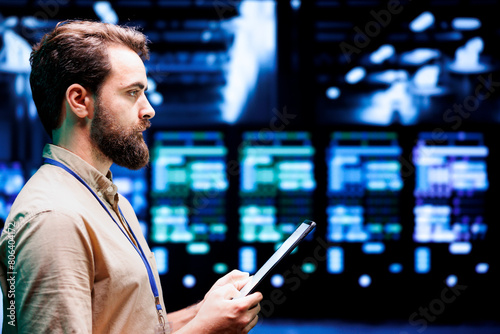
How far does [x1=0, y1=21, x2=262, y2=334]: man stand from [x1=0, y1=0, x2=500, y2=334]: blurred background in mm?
2536

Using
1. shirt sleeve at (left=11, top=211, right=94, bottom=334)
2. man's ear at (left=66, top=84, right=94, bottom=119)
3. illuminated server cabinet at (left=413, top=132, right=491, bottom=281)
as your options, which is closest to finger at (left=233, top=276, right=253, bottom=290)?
shirt sleeve at (left=11, top=211, right=94, bottom=334)

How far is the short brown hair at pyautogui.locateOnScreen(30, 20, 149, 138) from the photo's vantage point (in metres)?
0.93

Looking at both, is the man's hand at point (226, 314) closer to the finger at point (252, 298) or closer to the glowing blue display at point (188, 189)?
the finger at point (252, 298)

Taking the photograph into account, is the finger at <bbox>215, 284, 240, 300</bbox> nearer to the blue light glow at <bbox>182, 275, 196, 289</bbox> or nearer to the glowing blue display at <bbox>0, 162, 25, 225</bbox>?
the blue light glow at <bbox>182, 275, 196, 289</bbox>

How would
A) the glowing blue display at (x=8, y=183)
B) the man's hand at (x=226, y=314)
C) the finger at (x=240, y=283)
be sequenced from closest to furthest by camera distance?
the man's hand at (x=226, y=314) → the finger at (x=240, y=283) → the glowing blue display at (x=8, y=183)

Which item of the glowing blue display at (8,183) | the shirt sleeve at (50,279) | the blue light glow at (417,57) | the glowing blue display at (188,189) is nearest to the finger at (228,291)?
the shirt sleeve at (50,279)

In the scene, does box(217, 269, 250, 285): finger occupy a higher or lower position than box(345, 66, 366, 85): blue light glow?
lower

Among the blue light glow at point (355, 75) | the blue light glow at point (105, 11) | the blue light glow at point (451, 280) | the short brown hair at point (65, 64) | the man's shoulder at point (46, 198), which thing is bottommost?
the blue light glow at point (451, 280)

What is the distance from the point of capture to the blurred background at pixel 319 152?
358 cm

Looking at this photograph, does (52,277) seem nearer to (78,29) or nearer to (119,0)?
(78,29)

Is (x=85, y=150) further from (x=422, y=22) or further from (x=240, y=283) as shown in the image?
(x=422, y=22)

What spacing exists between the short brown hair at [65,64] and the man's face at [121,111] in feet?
0.08

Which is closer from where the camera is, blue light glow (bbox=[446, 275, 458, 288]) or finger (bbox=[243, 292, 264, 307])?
finger (bbox=[243, 292, 264, 307])

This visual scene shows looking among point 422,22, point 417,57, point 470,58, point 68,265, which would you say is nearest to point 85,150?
point 68,265
